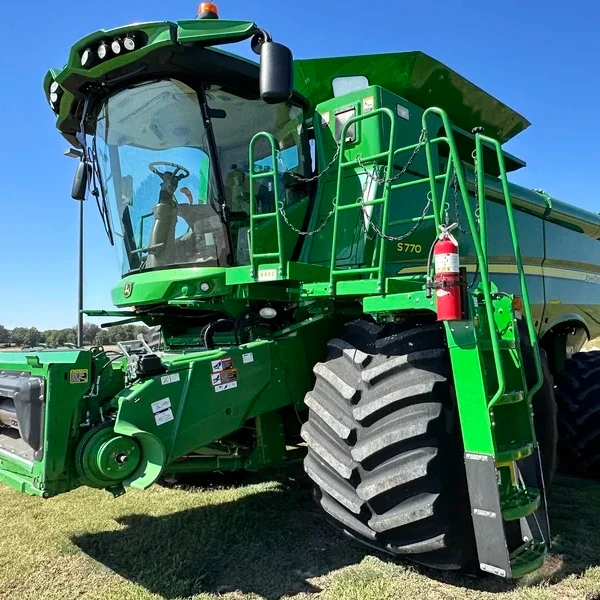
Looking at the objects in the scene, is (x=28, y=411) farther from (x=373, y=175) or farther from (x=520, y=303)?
(x=520, y=303)

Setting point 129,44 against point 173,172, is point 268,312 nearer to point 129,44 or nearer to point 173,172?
point 173,172

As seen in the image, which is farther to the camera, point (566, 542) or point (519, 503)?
point (566, 542)

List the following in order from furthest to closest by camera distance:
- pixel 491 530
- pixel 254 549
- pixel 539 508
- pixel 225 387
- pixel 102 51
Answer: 1. pixel 102 51
2. pixel 254 549
3. pixel 225 387
4. pixel 539 508
5. pixel 491 530

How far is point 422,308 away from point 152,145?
7.52 ft

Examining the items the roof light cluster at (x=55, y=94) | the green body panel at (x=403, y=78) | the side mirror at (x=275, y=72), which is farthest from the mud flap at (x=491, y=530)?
the roof light cluster at (x=55, y=94)

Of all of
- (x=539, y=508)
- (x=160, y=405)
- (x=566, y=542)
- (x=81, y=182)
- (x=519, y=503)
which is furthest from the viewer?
(x=81, y=182)

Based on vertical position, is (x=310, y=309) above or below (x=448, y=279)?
below

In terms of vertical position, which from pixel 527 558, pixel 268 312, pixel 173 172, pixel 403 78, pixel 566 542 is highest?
pixel 403 78

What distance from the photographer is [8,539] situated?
154 inches

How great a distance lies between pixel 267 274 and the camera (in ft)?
11.7

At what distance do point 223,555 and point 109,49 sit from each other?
11.1 feet

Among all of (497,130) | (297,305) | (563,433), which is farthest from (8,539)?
(497,130)

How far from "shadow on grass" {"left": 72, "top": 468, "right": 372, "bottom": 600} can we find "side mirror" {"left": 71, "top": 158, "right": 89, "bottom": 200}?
8.30ft

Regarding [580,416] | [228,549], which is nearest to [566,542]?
[580,416]
